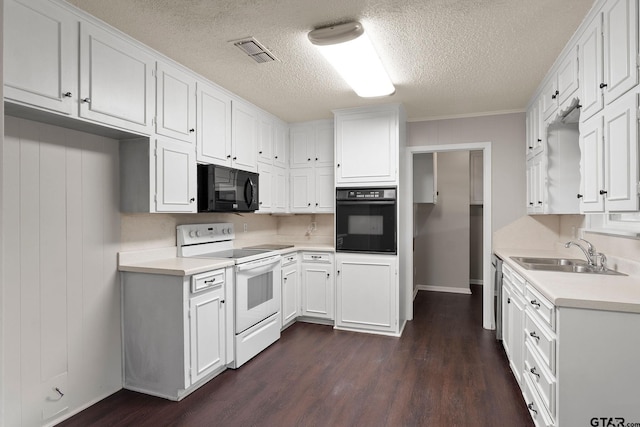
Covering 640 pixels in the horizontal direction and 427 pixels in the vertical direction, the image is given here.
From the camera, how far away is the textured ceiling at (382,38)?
2.02 metres

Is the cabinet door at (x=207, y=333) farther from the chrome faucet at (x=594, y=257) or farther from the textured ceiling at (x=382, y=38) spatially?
the chrome faucet at (x=594, y=257)

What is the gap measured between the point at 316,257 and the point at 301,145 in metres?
1.45

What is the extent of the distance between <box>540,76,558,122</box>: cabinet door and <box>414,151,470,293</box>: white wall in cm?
268

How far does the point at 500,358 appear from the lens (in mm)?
3148

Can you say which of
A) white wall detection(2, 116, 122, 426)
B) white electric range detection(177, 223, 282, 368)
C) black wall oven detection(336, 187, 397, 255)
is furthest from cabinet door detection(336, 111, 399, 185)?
white wall detection(2, 116, 122, 426)

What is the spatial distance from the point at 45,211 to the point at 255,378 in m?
1.90

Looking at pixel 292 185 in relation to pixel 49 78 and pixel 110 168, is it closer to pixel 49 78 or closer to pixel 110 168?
pixel 110 168

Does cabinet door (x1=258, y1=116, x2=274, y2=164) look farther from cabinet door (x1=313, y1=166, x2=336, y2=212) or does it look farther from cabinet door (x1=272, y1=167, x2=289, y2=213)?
cabinet door (x1=313, y1=166, x2=336, y2=212)

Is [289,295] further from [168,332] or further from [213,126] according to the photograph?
[213,126]

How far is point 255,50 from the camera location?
8.25ft

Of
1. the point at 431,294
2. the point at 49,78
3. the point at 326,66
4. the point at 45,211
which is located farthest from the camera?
the point at 431,294

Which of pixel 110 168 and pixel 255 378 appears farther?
pixel 255 378

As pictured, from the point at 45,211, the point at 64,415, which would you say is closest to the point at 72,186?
the point at 45,211

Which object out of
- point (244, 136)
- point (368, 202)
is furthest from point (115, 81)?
point (368, 202)
